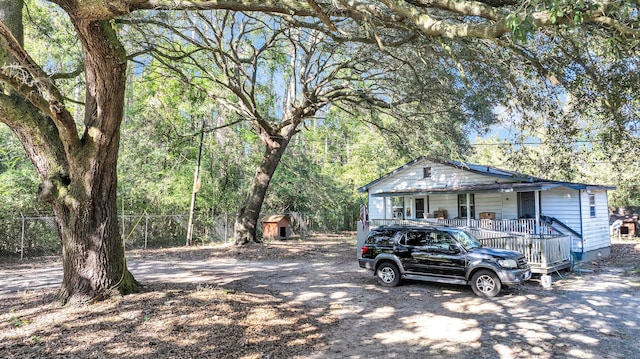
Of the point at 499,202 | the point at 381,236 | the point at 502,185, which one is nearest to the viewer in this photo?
the point at 381,236

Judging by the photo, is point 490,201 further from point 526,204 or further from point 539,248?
point 539,248

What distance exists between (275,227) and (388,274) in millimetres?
13996

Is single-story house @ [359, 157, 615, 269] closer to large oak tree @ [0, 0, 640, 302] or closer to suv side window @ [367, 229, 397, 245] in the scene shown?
suv side window @ [367, 229, 397, 245]

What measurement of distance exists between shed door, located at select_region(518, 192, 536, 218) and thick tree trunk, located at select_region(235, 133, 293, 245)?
11.1 metres

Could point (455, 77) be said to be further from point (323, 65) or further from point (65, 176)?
point (65, 176)

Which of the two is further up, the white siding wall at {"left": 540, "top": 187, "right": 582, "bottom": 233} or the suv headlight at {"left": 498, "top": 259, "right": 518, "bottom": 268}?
the white siding wall at {"left": 540, "top": 187, "right": 582, "bottom": 233}

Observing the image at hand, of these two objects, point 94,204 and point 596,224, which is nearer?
point 94,204

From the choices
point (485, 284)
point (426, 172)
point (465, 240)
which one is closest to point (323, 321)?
point (485, 284)

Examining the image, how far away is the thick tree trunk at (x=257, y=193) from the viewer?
1852 centimetres

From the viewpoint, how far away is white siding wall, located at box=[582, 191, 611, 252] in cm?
1546

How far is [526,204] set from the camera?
1709 cm

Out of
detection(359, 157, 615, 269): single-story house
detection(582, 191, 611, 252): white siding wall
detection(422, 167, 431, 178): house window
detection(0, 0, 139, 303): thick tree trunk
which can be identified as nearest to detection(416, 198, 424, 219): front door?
detection(359, 157, 615, 269): single-story house

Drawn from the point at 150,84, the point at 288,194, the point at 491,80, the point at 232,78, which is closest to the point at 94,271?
the point at 491,80

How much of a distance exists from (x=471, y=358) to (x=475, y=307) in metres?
2.97
